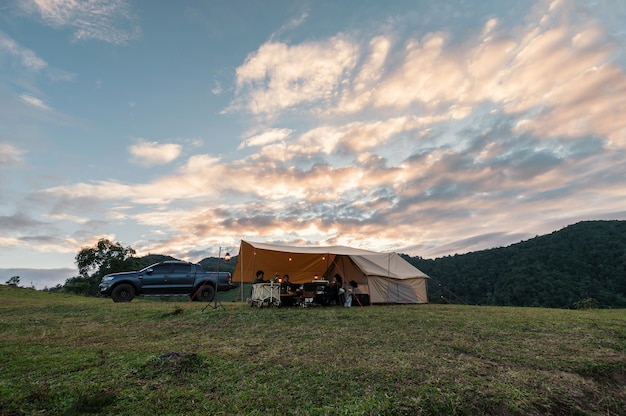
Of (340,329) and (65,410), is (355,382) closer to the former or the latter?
(65,410)

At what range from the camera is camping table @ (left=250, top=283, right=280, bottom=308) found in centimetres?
1113

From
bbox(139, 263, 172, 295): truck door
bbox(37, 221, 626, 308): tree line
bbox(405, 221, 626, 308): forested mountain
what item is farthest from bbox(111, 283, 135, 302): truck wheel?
bbox(405, 221, 626, 308): forested mountain

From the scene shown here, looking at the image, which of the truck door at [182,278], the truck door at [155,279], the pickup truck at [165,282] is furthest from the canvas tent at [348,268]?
the truck door at [155,279]

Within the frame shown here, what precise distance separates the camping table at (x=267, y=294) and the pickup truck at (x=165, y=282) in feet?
5.46

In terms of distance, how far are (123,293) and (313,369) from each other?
35.8 ft

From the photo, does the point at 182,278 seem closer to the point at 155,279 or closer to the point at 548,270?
the point at 155,279

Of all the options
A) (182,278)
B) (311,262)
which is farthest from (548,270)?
(182,278)

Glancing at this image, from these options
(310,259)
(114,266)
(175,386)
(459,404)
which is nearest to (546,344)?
(459,404)

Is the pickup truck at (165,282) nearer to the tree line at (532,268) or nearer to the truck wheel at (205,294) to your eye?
the truck wheel at (205,294)

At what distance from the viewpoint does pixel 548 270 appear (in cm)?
3198

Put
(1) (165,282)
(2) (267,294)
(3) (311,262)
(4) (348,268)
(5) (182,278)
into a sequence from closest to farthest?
(2) (267,294), (1) (165,282), (5) (182,278), (4) (348,268), (3) (311,262)

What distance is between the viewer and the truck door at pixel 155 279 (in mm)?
12305

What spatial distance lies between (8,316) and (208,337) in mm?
6598

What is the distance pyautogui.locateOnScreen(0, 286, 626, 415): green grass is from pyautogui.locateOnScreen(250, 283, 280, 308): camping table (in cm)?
402
